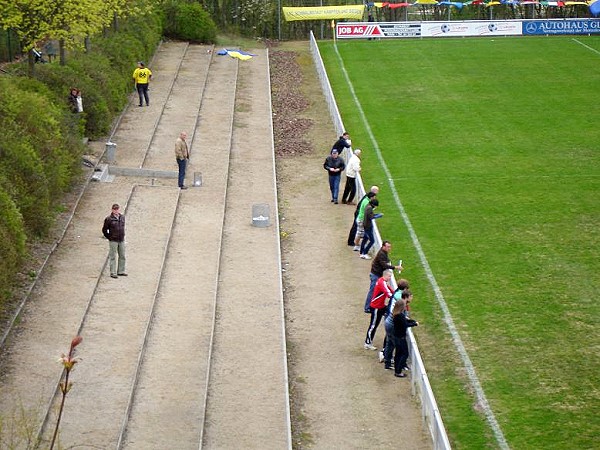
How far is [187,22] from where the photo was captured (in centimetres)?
5212

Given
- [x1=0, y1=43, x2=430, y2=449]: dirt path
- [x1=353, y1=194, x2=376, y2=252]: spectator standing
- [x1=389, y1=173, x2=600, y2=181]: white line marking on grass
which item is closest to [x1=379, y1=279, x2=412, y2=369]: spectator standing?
[x1=0, y1=43, x2=430, y2=449]: dirt path

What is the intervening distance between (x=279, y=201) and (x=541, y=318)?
968cm

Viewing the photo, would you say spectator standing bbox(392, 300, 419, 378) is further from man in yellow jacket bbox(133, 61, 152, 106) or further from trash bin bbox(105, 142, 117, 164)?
man in yellow jacket bbox(133, 61, 152, 106)

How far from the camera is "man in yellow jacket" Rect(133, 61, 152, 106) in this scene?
37.9 meters

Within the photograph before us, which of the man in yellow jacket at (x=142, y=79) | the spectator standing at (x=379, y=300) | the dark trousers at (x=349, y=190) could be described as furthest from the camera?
the man in yellow jacket at (x=142, y=79)

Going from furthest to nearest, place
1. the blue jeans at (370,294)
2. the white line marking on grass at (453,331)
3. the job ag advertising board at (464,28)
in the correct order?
the job ag advertising board at (464,28)
the blue jeans at (370,294)
the white line marking on grass at (453,331)

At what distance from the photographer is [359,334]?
20.6m

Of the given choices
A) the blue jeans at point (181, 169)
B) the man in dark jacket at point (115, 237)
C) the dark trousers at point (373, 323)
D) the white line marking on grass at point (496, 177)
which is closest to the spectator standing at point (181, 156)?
the blue jeans at point (181, 169)

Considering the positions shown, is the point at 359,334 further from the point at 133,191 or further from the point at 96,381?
the point at 133,191

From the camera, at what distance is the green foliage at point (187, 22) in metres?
52.0

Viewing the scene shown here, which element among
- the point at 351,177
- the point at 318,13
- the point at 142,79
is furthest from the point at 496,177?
the point at 318,13

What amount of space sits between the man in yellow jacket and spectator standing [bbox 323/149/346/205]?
1127cm

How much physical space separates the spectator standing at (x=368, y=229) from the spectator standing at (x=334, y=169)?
405cm

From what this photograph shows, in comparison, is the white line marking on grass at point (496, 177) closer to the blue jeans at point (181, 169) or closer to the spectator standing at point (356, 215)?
the blue jeans at point (181, 169)
